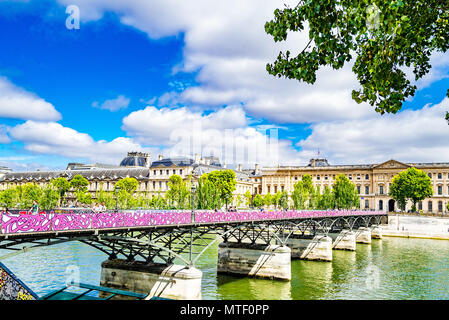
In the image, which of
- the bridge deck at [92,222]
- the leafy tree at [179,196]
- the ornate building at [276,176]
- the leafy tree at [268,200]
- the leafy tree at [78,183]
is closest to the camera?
the bridge deck at [92,222]

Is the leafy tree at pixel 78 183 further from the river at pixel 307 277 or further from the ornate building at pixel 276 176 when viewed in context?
the river at pixel 307 277

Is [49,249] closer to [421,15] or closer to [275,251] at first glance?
[275,251]

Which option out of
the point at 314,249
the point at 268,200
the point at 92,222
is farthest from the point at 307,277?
the point at 268,200

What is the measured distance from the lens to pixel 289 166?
489ft

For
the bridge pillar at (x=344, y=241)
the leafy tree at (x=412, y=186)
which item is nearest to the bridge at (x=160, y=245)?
the bridge pillar at (x=344, y=241)

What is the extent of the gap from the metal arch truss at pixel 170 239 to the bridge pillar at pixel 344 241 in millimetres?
2096

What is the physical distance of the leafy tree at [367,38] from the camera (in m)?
9.40

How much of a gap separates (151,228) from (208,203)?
59.7 metres

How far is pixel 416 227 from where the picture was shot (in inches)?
3410

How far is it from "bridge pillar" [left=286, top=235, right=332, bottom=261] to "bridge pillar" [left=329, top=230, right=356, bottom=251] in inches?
471

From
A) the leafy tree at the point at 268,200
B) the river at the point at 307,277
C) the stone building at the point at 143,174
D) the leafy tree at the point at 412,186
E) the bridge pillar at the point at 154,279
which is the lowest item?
the river at the point at 307,277

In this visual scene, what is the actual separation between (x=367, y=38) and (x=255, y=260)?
2994cm

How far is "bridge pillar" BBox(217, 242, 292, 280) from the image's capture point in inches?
1415
